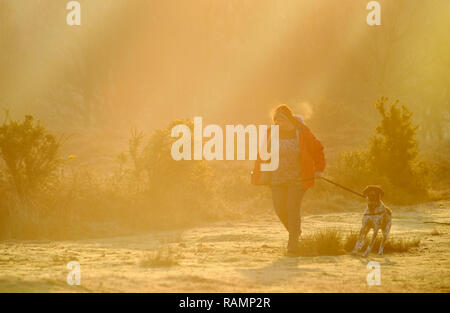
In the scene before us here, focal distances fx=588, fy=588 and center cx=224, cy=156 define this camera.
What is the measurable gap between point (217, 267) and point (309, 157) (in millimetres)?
2581

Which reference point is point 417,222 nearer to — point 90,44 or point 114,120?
point 114,120

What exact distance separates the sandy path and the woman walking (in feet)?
1.85

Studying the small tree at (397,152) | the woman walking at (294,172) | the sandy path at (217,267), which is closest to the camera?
the sandy path at (217,267)

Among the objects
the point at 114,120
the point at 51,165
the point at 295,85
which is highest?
the point at 295,85

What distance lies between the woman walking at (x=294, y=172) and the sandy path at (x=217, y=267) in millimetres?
564

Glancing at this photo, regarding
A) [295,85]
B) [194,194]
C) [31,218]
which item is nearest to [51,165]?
[31,218]

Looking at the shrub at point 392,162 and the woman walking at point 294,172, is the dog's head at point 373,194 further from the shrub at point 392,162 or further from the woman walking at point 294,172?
the shrub at point 392,162

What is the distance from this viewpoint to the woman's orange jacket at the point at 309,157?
8.70 metres

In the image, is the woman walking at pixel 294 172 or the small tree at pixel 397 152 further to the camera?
the small tree at pixel 397 152

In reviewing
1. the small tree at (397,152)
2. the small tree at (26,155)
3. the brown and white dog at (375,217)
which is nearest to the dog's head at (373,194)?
the brown and white dog at (375,217)

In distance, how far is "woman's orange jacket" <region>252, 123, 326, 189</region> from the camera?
870cm

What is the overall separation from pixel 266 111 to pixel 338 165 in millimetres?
42525

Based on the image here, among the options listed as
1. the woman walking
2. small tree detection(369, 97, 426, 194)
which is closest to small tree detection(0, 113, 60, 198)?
the woman walking

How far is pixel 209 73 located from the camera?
2790 inches
